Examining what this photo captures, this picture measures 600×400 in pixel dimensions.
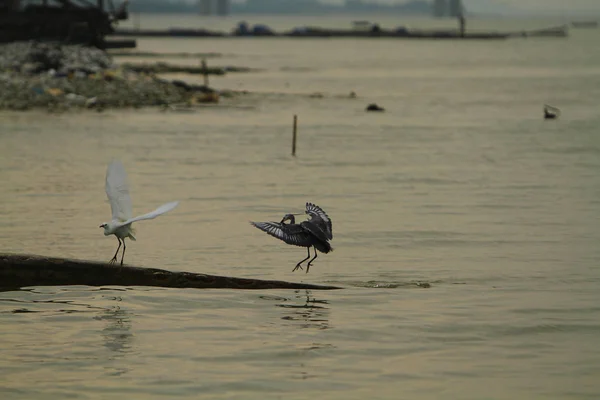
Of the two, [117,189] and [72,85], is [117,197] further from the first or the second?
[72,85]

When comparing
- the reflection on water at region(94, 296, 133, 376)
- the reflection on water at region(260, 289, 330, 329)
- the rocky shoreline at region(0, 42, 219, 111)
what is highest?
the rocky shoreline at region(0, 42, 219, 111)

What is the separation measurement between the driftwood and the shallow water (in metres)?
0.45

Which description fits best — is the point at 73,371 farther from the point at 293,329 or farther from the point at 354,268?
the point at 354,268

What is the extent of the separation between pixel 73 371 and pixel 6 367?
67 centimetres

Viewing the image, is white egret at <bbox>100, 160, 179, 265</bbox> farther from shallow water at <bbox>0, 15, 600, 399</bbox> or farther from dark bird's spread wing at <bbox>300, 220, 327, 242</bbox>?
dark bird's spread wing at <bbox>300, 220, 327, 242</bbox>

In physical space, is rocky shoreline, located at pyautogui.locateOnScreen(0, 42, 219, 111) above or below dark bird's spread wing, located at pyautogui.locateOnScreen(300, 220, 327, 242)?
above

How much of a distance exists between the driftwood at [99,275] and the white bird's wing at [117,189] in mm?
845

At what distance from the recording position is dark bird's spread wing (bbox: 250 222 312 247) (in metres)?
12.3

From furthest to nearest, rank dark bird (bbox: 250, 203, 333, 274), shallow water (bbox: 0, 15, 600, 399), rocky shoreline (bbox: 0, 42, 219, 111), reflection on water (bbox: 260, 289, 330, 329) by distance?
1. rocky shoreline (bbox: 0, 42, 219, 111)
2. dark bird (bbox: 250, 203, 333, 274)
3. reflection on water (bbox: 260, 289, 330, 329)
4. shallow water (bbox: 0, 15, 600, 399)

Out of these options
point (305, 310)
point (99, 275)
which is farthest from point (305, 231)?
point (99, 275)

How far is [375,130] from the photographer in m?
42.5

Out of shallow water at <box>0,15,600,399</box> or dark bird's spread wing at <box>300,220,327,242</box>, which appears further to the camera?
dark bird's spread wing at <box>300,220,327,242</box>

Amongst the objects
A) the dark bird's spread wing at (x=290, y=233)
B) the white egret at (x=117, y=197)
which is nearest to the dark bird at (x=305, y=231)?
the dark bird's spread wing at (x=290, y=233)

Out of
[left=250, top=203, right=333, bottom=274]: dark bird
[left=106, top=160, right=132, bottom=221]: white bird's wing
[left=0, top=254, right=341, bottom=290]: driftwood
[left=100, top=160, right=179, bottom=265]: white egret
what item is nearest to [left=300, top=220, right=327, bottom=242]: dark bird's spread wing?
[left=250, top=203, right=333, bottom=274]: dark bird
